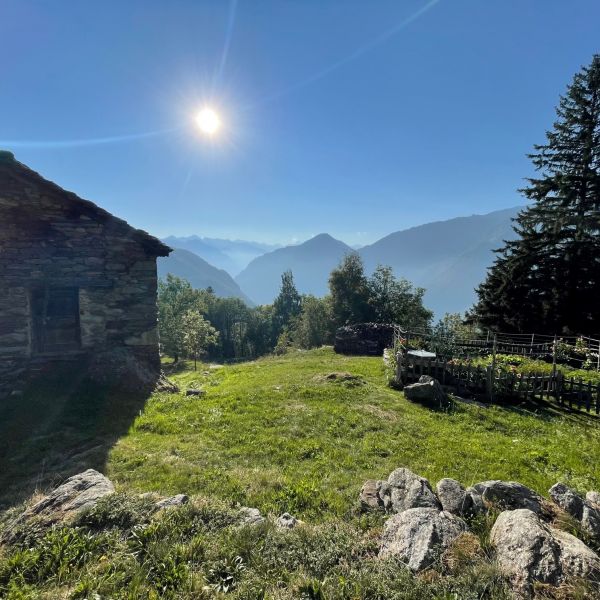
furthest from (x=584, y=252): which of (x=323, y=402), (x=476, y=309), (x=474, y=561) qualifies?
(x=474, y=561)

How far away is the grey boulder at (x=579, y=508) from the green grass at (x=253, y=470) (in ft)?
4.00

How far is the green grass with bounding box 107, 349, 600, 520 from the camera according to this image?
6.01 m

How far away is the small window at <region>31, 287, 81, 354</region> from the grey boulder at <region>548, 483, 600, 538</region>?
13618 mm

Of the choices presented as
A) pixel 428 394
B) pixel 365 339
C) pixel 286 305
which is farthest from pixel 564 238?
pixel 286 305

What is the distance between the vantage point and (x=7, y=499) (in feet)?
18.2

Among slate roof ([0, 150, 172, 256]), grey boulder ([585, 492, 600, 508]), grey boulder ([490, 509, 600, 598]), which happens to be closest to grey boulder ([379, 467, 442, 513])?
grey boulder ([490, 509, 600, 598])

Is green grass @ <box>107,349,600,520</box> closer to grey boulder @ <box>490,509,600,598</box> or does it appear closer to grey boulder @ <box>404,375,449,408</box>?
grey boulder @ <box>404,375,449,408</box>

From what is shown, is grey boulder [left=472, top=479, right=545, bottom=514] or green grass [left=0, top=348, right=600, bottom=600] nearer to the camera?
green grass [left=0, top=348, right=600, bottom=600]

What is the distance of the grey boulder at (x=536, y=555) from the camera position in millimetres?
3076

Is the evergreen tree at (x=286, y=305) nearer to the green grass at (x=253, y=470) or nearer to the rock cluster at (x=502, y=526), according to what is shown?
the green grass at (x=253, y=470)

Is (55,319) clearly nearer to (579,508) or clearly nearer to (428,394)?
(428,394)

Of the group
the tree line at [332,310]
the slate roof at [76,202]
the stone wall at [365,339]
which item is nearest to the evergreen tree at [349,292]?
the tree line at [332,310]

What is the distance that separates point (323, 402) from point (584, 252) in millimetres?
22746

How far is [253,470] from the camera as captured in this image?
6.56 metres
